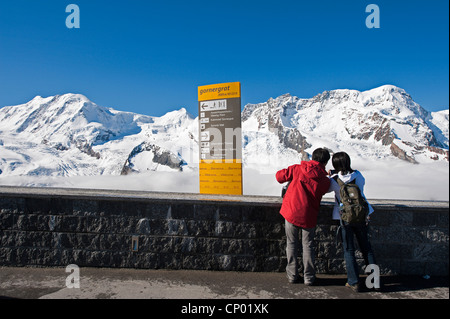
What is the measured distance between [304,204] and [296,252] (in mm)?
698

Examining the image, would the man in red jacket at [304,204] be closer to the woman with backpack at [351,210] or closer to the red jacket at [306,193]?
the red jacket at [306,193]

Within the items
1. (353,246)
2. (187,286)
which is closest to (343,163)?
(353,246)

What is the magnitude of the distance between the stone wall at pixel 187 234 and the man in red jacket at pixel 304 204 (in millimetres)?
405

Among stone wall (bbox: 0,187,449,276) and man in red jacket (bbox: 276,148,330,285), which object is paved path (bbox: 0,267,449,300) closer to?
stone wall (bbox: 0,187,449,276)

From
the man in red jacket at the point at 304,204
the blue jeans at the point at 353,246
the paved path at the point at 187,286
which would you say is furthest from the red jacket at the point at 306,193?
the paved path at the point at 187,286

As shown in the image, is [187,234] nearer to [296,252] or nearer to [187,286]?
[187,286]

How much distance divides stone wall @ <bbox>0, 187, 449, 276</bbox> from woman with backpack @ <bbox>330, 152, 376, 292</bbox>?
45 cm

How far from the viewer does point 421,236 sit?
176 inches

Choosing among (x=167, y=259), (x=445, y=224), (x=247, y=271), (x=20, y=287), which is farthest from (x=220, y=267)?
(x=445, y=224)

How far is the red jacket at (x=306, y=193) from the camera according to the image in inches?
157

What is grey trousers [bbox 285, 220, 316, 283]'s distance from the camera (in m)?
4.09

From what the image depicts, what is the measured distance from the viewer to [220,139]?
6.10 m

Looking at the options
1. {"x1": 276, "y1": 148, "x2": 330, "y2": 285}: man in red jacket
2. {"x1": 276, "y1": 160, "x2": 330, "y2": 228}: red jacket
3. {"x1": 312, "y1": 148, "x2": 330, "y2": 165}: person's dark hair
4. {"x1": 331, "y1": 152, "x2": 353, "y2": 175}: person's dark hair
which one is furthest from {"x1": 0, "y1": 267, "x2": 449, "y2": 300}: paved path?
{"x1": 312, "y1": 148, "x2": 330, "y2": 165}: person's dark hair

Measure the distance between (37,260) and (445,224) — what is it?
5.97 meters
